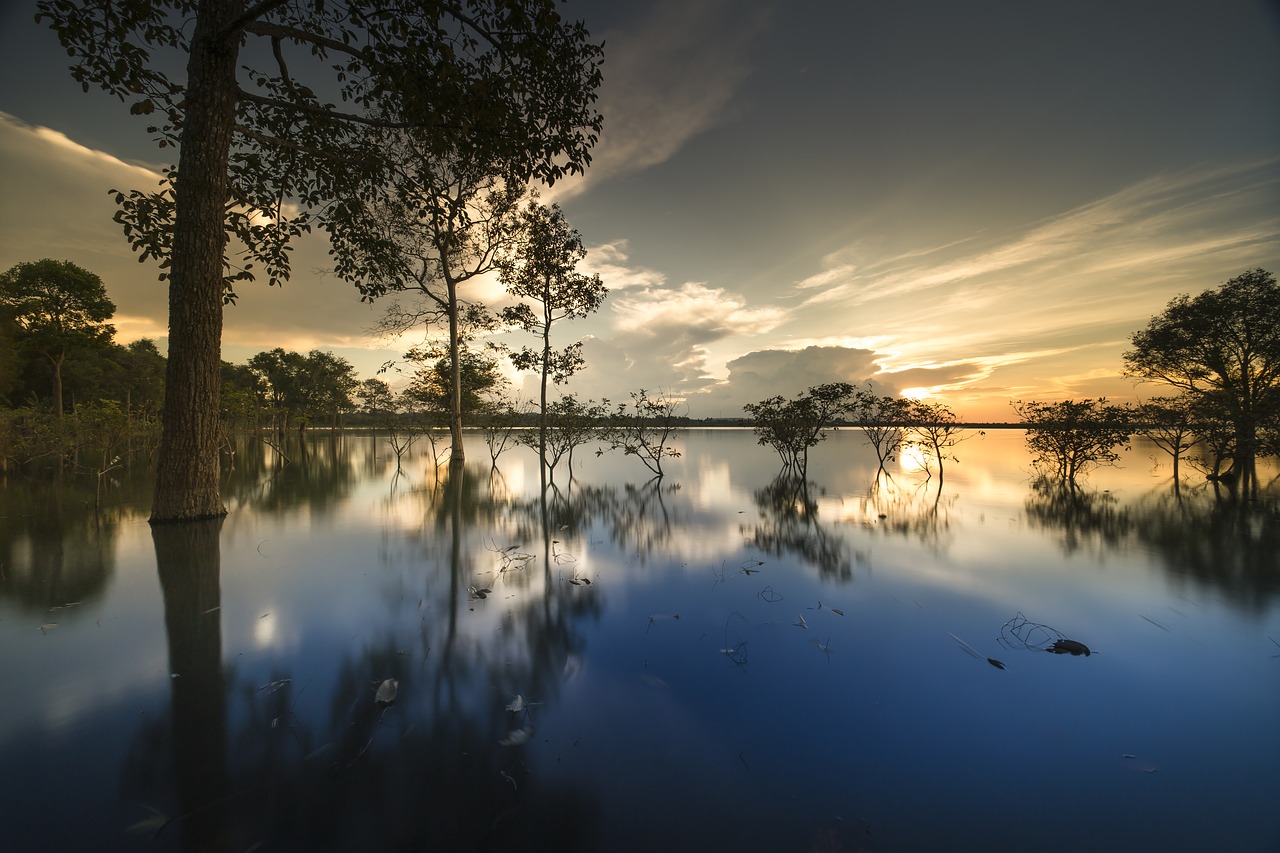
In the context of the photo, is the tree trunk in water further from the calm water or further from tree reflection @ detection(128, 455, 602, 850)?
tree reflection @ detection(128, 455, 602, 850)

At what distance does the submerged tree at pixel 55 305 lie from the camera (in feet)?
93.6

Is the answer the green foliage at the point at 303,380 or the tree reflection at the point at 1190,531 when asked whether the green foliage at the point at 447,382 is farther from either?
the green foliage at the point at 303,380

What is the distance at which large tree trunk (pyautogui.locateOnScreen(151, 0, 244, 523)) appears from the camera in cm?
770

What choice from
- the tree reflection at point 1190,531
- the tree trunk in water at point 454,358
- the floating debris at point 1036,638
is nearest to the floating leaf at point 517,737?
the floating debris at point 1036,638

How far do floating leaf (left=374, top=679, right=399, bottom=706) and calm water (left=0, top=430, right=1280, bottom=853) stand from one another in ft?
0.21

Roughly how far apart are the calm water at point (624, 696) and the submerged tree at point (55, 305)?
35.0 meters

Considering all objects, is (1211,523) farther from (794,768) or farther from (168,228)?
(168,228)

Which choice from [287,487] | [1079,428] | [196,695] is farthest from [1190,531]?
[287,487]

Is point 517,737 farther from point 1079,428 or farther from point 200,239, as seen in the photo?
point 1079,428

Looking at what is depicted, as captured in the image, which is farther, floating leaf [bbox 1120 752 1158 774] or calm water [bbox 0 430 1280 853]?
floating leaf [bbox 1120 752 1158 774]

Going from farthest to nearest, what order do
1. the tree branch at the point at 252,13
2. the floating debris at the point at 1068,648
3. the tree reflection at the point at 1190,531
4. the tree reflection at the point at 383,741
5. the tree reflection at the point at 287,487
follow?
the tree reflection at the point at 287,487 → the tree branch at the point at 252,13 → the tree reflection at the point at 1190,531 → the floating debris at the point at 1068,648 → the tree reflection at the point at 383,741

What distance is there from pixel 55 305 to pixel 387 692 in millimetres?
46370

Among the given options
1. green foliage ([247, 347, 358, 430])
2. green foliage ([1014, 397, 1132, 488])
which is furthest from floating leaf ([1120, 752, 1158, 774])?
green foliage ([247, 347, 358, 430])

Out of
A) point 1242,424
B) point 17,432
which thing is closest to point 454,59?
point 17,432
